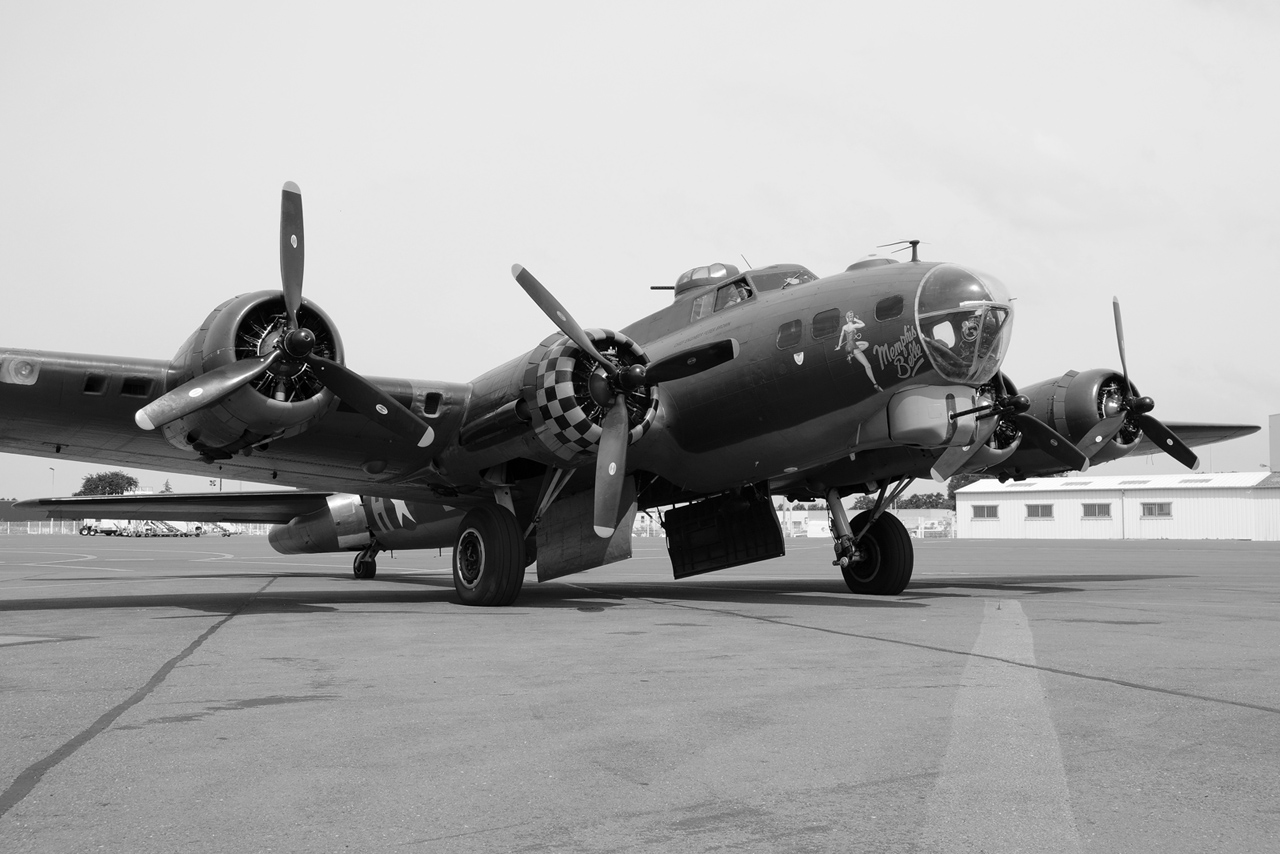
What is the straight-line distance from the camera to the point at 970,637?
9695 mm

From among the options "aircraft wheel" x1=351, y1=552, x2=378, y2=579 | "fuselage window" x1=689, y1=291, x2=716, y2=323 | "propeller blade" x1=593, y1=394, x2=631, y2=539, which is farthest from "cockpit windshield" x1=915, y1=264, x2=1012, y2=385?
"aircraft wheel" x1=351, y1=552, x2=378, y2=579

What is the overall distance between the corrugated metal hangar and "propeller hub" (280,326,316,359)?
5806 centimetres

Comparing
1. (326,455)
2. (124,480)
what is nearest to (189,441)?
(326,455)

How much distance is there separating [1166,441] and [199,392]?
16.6 m

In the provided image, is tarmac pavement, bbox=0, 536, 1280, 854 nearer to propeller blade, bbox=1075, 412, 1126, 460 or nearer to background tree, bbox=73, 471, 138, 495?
propeller blade, bbox=1075, 412, 1126, 460

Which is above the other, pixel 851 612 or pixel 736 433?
pixel 736 433

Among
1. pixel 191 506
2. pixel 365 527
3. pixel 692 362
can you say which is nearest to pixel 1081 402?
pixel 692 362

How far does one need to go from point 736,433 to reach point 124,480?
158m

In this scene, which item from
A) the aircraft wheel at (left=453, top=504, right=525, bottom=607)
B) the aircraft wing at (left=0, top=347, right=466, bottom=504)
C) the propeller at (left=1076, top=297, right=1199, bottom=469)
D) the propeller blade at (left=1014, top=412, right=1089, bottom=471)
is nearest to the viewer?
the aircraft wing at (left=0, top=347, right=466, bottom=504)

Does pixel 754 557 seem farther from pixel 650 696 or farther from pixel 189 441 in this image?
pixel 650 696

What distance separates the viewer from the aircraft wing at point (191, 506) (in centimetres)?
2138

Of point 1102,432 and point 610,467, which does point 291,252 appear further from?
point 1102,432

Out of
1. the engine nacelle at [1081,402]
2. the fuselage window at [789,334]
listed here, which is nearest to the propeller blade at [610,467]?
the fuselage window at [789,334]

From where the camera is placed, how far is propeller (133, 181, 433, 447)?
11.7 meters
